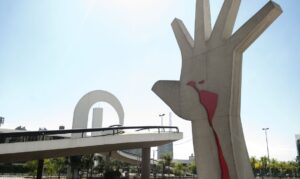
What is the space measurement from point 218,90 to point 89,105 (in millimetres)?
23856

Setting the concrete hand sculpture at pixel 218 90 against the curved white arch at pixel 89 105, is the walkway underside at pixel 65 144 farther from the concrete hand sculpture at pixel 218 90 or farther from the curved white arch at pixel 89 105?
the curved white arch at pixel 89 105

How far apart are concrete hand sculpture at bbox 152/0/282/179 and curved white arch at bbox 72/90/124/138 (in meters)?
20.8

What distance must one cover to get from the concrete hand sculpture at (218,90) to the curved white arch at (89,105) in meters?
20.8

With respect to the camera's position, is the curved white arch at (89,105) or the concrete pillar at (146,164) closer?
the concrete pillar at (146,164)

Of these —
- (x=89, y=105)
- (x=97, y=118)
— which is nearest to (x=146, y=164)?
(x=89, y=105)

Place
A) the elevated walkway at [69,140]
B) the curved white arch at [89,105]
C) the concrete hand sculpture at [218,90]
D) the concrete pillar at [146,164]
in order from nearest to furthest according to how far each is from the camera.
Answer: the concrete hand sculpture at [218,90], the elevated walkway at [69,140], the concrete pillar at [146,164], the curved white arch at [89,105]

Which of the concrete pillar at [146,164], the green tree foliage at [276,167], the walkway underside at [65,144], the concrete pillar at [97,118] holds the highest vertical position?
the concrete pillar at [97,118]

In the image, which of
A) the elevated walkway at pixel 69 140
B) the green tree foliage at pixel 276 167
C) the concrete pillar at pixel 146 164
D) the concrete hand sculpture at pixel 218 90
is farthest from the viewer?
the green tree foliage at pixel 276 167

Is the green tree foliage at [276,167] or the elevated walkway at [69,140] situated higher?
the elevated walkway at [69,140]

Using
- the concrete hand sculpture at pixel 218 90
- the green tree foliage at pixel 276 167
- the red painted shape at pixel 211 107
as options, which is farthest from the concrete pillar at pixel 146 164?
the green tree foliage at pixel 276 167

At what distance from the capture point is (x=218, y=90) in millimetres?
11188

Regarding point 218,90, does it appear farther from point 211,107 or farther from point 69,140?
point 69,140

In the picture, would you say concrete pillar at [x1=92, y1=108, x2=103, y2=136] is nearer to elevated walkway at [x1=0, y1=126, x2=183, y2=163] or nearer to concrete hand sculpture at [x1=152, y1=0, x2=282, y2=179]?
elevated walkway at [x1=0, y1=126, x2=183, y2=163]

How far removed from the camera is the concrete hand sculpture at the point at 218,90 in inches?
408
